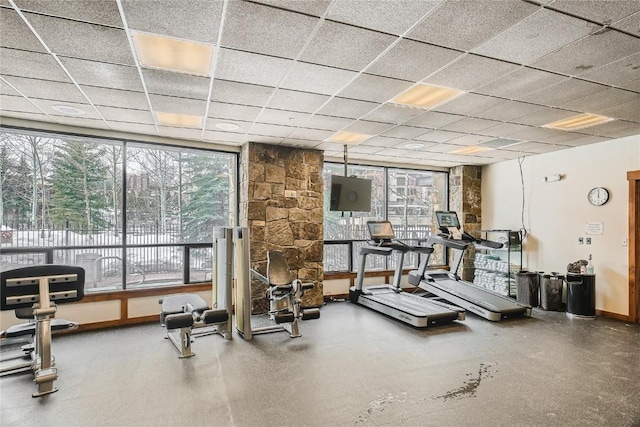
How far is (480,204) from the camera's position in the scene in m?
8.05

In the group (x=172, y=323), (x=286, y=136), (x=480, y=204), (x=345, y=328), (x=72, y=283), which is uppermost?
(x=286, y=136)

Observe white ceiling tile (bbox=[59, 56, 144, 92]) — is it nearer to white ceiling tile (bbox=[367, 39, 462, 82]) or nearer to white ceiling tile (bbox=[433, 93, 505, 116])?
white ceiling tile (bbox=[367, 39, 462, 82])

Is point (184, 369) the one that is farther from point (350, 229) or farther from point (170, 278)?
point (350, 229)

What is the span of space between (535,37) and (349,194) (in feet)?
13.5

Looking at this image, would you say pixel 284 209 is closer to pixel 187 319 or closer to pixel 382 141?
pixel 382 141

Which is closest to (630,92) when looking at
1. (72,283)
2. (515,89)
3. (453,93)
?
(515,89)

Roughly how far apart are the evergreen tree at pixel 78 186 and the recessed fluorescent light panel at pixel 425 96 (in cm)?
469

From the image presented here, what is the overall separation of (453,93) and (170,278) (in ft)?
16.2

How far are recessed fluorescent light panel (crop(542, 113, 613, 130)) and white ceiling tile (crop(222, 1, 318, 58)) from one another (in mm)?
3773

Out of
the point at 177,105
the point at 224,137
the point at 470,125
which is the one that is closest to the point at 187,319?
the point at 177,105

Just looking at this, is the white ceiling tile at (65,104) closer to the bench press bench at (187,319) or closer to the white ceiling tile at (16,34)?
the white ceiling tile at (16,34)

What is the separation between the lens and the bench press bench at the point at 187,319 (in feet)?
12.8

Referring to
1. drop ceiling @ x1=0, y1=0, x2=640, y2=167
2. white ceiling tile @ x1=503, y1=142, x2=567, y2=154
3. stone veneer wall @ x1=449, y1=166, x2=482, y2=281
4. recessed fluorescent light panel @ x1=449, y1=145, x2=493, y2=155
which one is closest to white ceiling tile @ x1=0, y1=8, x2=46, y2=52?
drop ceiling @ x1=0, y1=0, x2=640, y2=167

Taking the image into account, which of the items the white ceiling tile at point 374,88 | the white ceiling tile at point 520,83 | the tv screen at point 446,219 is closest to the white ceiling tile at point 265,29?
the white ceiling tile at point 374,88
